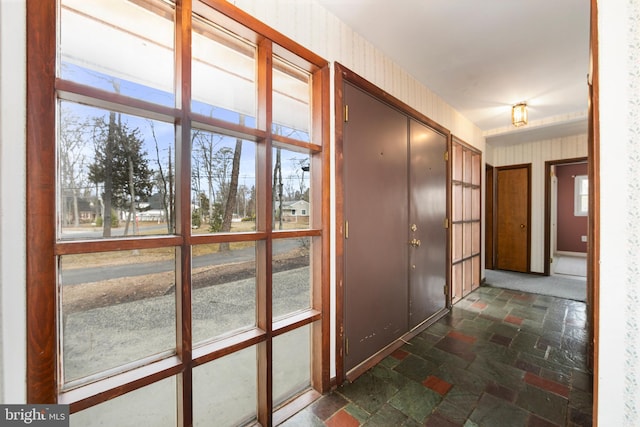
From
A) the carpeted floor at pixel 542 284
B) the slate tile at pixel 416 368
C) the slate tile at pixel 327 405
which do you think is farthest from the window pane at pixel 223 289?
the carpeted floor at pixel 542 284

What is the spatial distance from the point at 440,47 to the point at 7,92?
2568 millimetres

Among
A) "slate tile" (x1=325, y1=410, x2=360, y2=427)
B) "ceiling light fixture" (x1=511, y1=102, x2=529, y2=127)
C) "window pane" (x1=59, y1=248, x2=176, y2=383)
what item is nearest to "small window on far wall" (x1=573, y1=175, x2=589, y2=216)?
"ceiling light fixture" (x1=511, y1=102, x2=529, y2=127)

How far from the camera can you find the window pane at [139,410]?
1.04 m

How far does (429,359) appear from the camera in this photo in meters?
2.14

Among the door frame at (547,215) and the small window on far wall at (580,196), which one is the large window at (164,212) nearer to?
the door frame at (547,215)

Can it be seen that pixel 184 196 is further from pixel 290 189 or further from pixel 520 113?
pixel 520 113

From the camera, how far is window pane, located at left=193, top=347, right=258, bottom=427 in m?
1.30

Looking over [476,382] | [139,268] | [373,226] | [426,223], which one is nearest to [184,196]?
[139,268]

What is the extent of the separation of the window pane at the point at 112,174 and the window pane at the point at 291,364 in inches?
38.7

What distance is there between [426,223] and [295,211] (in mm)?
1687

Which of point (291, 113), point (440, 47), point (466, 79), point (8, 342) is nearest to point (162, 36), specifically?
point (291, 113)

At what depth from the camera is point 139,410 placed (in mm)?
1131

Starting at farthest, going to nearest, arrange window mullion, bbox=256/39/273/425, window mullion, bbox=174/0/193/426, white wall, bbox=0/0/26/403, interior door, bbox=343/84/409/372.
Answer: interior door, bbox=343/84/409/372 → window mullion, bbox=256/39/273/425 → window mullion, bbox=174/0/193/426 → white wall, bbox=0/0/26/403

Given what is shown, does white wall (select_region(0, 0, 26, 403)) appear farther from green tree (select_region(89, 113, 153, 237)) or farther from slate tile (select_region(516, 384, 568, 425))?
slate tile (select_region(516, 384, 568, 425))
